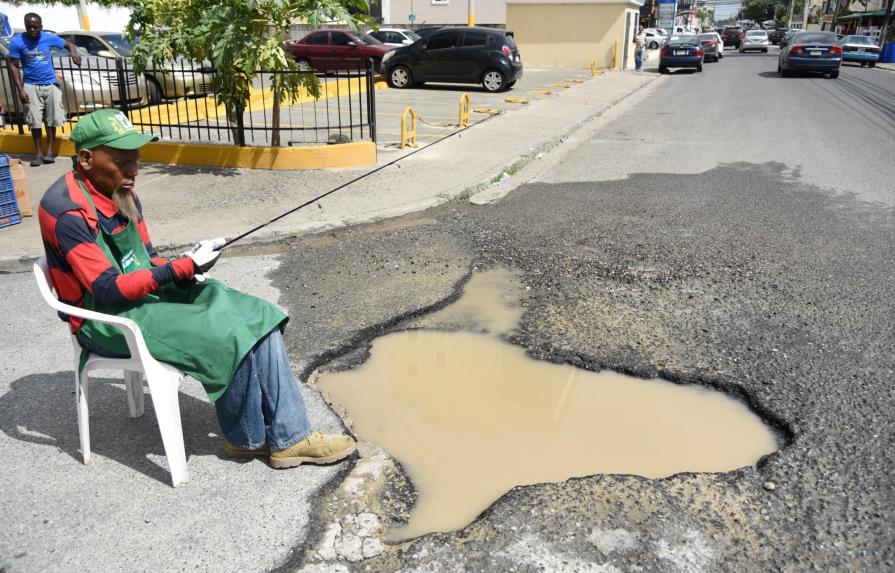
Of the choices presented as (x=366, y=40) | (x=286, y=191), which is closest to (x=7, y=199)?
(x=286, y=191)

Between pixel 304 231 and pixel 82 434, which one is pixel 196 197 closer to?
pixel 304 231

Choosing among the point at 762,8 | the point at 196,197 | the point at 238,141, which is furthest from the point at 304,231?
the point at 762,8

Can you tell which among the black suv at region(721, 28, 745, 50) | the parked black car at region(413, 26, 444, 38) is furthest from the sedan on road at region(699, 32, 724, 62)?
the black suv at region(721, 28, 745, 50)

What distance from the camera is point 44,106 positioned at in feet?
30.2

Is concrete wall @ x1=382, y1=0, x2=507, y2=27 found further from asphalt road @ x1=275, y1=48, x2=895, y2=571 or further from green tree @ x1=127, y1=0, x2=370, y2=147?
green tree @ x1=127, y1=0, x2=370, y2=147

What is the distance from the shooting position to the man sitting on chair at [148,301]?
283cm

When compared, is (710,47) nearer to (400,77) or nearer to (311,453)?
(400,77)

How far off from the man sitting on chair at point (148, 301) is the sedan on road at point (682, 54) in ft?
96.9

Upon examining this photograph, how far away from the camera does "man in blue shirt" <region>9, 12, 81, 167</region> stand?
883 cm

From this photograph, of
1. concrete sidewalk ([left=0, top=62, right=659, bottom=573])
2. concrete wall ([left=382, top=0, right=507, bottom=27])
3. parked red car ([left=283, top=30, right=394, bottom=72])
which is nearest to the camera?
concrete sidewalk ([left=0, top=62, right=659, bottom=573])

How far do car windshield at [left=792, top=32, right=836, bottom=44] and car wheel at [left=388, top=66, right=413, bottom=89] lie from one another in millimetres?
14863

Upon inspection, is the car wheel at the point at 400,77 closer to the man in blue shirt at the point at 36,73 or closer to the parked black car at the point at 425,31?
the parked black car at the point at 425,31

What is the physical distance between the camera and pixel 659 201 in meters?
7.91

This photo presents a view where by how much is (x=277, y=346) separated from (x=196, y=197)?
18.6ft
